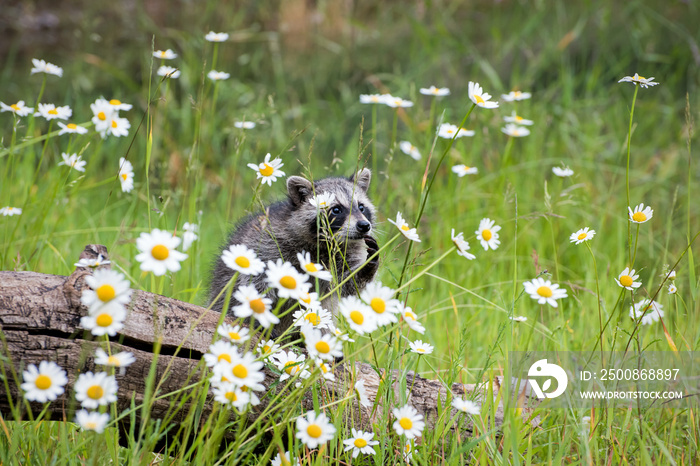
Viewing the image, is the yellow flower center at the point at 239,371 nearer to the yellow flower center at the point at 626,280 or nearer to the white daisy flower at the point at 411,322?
the white daisy flower at the point at 411,322

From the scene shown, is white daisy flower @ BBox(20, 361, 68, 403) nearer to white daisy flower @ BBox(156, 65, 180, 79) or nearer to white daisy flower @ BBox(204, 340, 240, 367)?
white daisy flower @ BBox(204, 340, 240, 367)

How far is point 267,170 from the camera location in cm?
278

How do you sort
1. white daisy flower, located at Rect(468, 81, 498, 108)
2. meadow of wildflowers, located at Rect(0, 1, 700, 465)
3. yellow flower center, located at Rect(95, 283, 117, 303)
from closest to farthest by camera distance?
yellow flower center, located at Rect(95, 283, 117, 303) → meadow of wildflowers, located at Rect(0, 1, 700, 465) → white daisy flower, located at Rect(468, 81, 498, 108)

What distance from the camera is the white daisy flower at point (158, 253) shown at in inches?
69.2

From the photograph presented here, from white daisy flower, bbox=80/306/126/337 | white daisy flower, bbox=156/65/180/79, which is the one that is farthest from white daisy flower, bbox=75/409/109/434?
white daisy flower, bbox=156/65/180/79

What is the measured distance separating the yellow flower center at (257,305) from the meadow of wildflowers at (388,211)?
34 mm

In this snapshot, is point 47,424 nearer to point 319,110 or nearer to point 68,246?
point 68,246

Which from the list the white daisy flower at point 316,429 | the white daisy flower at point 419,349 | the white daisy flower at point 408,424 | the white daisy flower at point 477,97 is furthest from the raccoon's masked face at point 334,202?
the white daisy flower at point 316,429

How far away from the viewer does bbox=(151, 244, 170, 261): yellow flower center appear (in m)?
1.79

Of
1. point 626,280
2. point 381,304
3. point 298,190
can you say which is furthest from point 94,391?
point 298,190

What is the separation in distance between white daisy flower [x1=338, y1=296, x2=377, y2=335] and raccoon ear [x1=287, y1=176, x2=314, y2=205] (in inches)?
94.7

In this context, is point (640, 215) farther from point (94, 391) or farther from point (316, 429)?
point (94, 391)

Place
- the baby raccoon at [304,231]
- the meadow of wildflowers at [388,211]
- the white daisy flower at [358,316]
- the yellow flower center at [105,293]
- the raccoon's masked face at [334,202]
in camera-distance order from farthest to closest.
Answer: the raccoon's masked face at [334,202]
the baby raccoon at [304,231]
the meadow of wildflowers at [388,211]
the white daisy flower at [358,316]
the yellow flower center at [105,293]

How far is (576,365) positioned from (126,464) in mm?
2154
